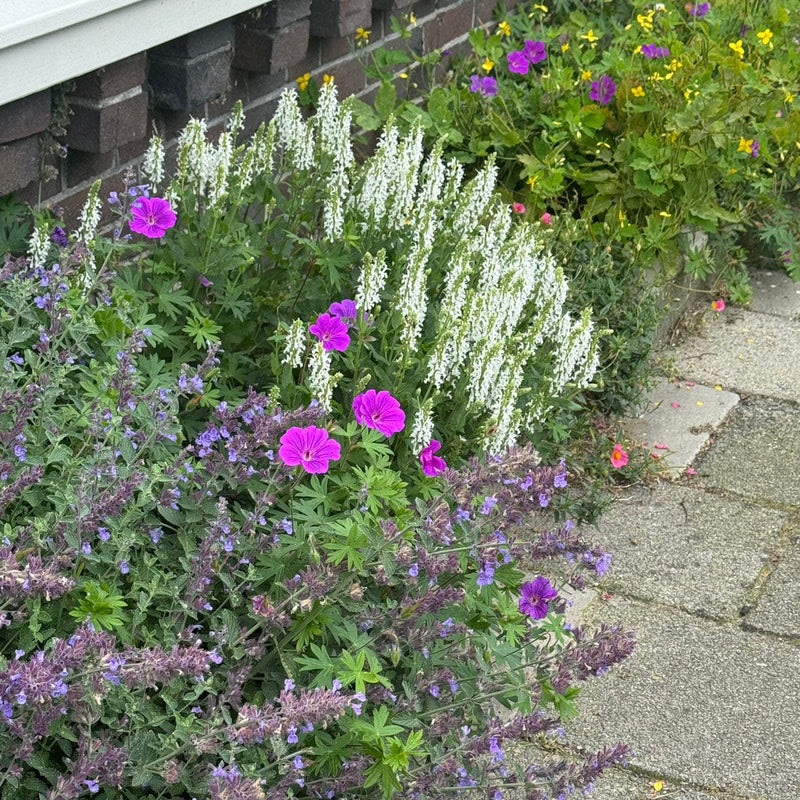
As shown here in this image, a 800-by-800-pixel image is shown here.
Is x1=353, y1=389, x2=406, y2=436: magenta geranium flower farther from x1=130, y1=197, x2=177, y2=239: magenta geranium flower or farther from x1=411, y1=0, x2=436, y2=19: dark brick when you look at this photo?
x1=411, y1=0, x2=436, y2=19: dark brick

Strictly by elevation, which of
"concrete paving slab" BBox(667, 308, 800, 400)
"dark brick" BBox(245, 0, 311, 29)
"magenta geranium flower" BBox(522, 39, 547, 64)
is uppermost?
"dark brick" BBox(245, 0, 311, 29)

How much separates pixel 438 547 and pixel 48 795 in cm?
80

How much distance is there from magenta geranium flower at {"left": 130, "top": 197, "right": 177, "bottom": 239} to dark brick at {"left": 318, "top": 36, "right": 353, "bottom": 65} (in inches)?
57.6

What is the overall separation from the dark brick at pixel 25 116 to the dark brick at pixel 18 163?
22mm

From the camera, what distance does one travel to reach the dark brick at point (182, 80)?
350cm

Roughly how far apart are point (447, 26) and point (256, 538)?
3.14m

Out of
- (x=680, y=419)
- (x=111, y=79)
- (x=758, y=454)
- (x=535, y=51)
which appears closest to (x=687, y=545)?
(x=758, y=454)

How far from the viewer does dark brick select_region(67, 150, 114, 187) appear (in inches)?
132

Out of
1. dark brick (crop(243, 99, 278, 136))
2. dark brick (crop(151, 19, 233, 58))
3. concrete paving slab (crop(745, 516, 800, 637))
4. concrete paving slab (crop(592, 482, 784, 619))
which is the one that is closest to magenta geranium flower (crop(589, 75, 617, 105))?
dark brick (crop(243, 99, 278, 136))

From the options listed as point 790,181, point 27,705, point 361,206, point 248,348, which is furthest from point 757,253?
point 27,705

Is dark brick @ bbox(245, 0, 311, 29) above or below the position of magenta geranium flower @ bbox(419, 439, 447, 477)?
above

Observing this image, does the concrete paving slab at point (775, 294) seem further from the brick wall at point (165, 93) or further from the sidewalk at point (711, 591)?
the brick wall at point (165, 93)

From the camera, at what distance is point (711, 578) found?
3594 mm

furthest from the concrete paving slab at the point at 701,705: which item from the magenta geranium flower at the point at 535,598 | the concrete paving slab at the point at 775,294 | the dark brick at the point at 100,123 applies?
the concrete paving slab at the point at 775,294
